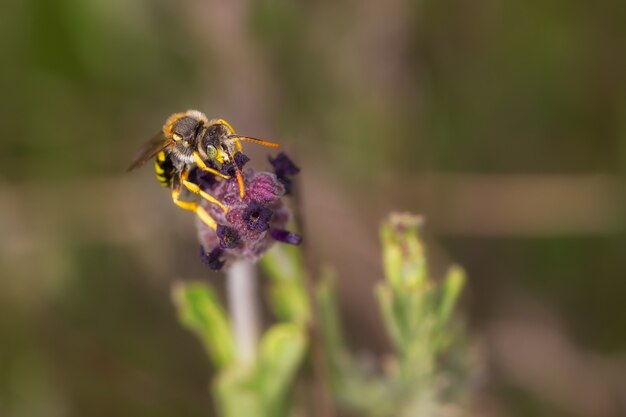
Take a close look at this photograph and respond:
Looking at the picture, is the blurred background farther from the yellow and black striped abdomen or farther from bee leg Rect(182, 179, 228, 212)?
bee leg Rect(182, 179, 228, 212)

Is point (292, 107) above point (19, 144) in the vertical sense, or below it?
above

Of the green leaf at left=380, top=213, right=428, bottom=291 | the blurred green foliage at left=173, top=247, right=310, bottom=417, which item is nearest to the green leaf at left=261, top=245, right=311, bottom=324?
the blurred green foliage at left=173, top=247, right=310, bottom=417

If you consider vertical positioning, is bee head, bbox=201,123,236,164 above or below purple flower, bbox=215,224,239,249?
above

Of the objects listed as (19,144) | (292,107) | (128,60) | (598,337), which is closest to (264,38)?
(292,107)

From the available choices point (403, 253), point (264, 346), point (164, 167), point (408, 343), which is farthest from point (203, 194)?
point (408, 343)

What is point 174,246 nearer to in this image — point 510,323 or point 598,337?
point 510,323

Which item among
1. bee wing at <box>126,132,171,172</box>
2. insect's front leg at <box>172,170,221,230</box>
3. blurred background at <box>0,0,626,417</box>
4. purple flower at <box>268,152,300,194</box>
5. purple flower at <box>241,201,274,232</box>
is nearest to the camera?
purple flower at <box>241,201,274,232</box>
